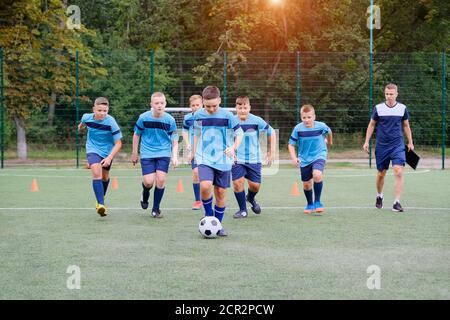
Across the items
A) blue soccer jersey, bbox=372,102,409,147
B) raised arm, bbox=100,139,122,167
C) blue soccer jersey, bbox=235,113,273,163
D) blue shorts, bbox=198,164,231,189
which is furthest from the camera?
blue soccer jersey, bbox=372,102,409,147

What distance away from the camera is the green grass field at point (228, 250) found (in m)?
6.07

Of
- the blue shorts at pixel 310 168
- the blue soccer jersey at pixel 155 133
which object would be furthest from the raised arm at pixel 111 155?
the blue shorts at pixel 310 168

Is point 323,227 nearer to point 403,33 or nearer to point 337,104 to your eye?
point 337,104

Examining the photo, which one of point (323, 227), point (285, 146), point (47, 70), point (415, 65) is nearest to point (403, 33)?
point (415, 65)

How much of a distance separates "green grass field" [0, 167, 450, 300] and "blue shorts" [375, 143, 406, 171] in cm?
68

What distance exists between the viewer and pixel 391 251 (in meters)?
7.87

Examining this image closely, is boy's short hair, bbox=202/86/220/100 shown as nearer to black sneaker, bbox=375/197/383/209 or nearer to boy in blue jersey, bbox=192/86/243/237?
boy in blue jersey, bbox=192/86/243/237

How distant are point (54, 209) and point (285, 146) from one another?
16.6 metres

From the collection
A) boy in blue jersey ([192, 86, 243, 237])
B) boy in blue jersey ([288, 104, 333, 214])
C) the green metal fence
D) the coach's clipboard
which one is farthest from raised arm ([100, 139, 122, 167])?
the green metal fence

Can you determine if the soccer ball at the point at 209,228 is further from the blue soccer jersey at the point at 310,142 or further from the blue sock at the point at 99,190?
the blue soccer jersey at the point at 310,142

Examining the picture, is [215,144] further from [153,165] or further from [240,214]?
[153,165]

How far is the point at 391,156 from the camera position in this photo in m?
12.1

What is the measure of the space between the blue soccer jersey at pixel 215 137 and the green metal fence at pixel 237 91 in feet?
49.3

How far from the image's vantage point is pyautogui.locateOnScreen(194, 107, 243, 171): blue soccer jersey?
9.34m
